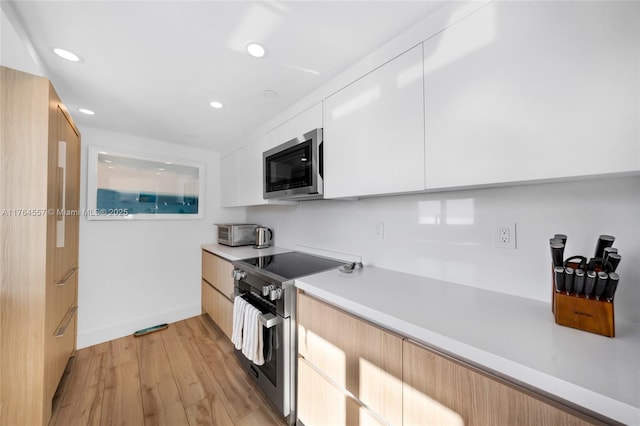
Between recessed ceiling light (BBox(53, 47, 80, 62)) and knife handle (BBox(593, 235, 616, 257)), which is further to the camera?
recessed ceiling light (BBox(53, 47, 80, 62))

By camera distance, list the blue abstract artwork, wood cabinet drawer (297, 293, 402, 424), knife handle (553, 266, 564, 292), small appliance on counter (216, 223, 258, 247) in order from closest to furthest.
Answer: knife handle (553, 266, 564, 292), wood cabinet drawer (297, 293, 402, 424), the blue abstract artwork, small appliance on counter (216, 223, 258, 247)

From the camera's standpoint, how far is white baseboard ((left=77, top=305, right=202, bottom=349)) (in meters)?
2.24

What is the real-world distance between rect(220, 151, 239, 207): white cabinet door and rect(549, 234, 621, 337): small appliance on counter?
2.64 metres

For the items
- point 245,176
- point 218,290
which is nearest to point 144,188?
point 245,176

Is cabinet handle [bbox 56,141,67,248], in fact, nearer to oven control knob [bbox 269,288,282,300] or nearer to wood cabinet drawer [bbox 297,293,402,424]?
oven control knob [bbox 269,288,282,300]

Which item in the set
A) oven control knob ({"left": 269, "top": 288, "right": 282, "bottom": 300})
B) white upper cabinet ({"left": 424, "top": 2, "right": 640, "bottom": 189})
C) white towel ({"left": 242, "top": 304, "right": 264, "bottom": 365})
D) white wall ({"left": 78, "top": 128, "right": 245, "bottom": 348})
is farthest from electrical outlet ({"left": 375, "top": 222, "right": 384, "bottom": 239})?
white wall ({"left": 78, "top": 128, "right": 245, "bottom": 348})

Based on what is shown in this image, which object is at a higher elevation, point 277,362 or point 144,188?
point 144,188

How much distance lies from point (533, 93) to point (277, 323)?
1593 millimetres

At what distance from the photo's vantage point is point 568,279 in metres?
0.73

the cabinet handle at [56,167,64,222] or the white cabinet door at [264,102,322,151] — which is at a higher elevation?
the white cabinet door at [264,102,322,151]

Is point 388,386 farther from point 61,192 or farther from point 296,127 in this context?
point 61,192

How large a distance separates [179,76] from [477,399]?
6.98 feet

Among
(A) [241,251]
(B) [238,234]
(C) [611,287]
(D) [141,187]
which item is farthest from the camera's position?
(B) [238,234]

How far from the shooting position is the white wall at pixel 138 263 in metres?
2.29
